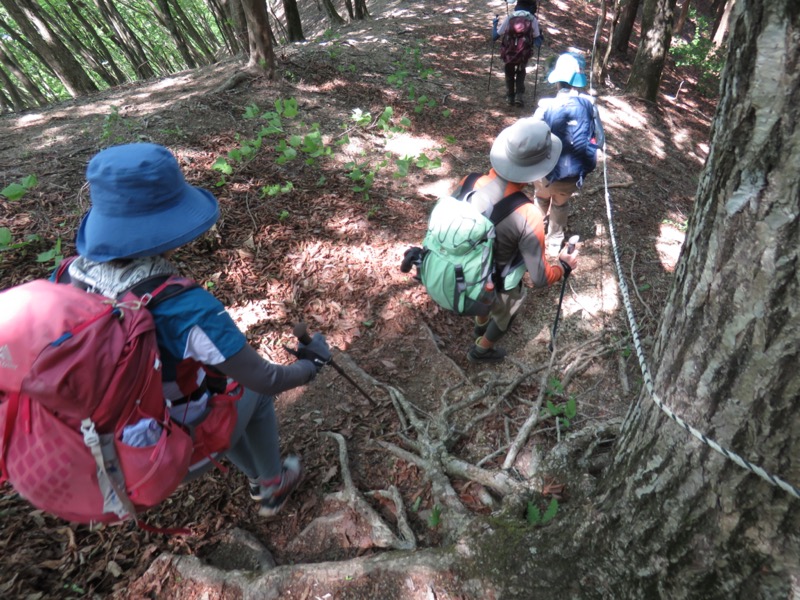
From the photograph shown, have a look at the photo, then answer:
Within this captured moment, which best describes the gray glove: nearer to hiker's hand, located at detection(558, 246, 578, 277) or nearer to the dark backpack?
hiker's hand, located at detection(558, 246, 578, 277)

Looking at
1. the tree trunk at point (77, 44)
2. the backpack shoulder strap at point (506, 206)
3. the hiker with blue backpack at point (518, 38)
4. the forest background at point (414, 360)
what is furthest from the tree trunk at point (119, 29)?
the backpack shoulder strap at point (506, 206)

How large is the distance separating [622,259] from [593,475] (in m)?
3.96

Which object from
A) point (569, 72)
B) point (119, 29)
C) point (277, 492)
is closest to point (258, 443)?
point (277, 492)

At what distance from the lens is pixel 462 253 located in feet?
9.73

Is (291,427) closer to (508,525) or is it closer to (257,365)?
(257,365)

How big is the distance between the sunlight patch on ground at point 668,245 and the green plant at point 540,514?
4323 millimetres

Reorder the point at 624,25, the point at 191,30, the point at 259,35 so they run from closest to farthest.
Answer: the point at 259,35 → the point at 624,25 → the point at 191,30

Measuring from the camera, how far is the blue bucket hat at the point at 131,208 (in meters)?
1.60

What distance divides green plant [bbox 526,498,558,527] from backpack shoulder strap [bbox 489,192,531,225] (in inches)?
72.5

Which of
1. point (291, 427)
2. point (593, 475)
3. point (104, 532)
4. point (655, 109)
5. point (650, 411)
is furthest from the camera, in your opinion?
point (655, 109)

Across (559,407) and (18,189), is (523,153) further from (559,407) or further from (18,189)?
(18,189)

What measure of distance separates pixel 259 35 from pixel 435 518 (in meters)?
7.79

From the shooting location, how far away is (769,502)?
4.13 feet

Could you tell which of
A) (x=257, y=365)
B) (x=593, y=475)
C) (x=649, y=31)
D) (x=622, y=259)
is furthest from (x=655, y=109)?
(x=257, y=365)
